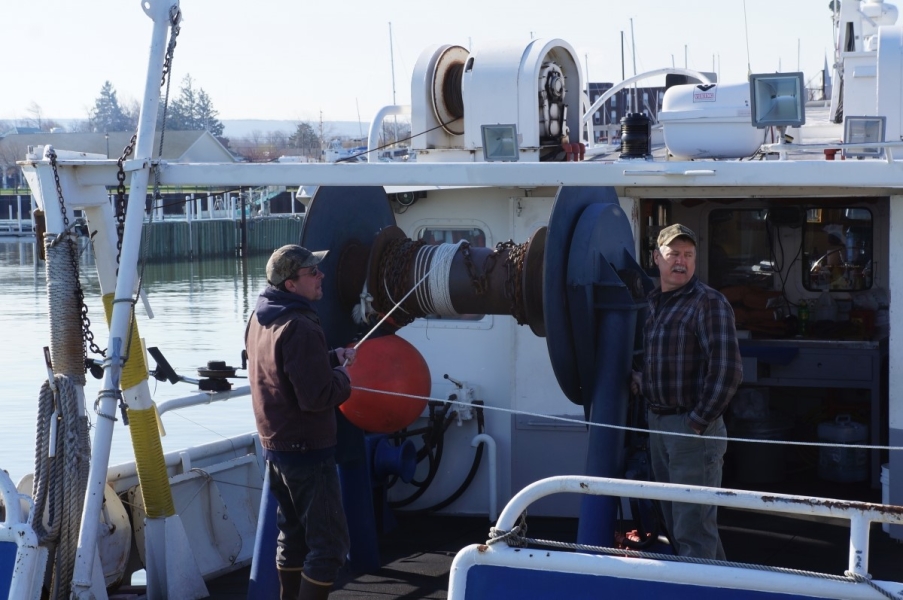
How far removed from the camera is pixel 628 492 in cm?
386

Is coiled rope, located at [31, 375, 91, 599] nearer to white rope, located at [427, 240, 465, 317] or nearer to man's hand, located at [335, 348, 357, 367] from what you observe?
man's hand, located at [335, 348, 357, 367]

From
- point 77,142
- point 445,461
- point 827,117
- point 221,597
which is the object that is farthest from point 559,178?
point 77,142

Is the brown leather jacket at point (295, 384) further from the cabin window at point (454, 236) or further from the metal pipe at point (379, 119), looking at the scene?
the metal pipe at point (379, 119)

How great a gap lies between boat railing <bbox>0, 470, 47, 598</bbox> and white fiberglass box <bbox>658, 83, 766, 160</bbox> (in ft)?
14.3

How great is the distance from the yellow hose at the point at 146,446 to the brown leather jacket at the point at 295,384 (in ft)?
3.63

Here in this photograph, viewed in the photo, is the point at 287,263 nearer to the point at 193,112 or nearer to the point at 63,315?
the point at 63,315

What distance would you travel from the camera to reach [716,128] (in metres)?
7.24

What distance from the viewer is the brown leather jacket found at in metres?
4.93

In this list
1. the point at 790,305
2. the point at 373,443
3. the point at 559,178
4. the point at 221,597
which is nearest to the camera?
the point at 559,178

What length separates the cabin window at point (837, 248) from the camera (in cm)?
1006

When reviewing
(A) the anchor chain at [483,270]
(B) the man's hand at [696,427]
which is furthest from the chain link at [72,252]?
(B) the man's hand at [696,427]

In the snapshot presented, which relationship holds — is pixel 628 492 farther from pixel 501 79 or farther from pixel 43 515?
pixel 501 79

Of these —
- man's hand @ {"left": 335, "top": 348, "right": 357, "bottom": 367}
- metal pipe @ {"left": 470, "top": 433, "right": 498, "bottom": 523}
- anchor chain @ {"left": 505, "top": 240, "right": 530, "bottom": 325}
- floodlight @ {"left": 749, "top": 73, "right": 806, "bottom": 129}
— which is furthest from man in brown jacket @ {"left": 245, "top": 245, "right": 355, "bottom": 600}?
metal pipe @ {"left": 470, "top": 433, "right": 498, "bottom": 523}

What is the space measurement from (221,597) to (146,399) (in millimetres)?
1290
